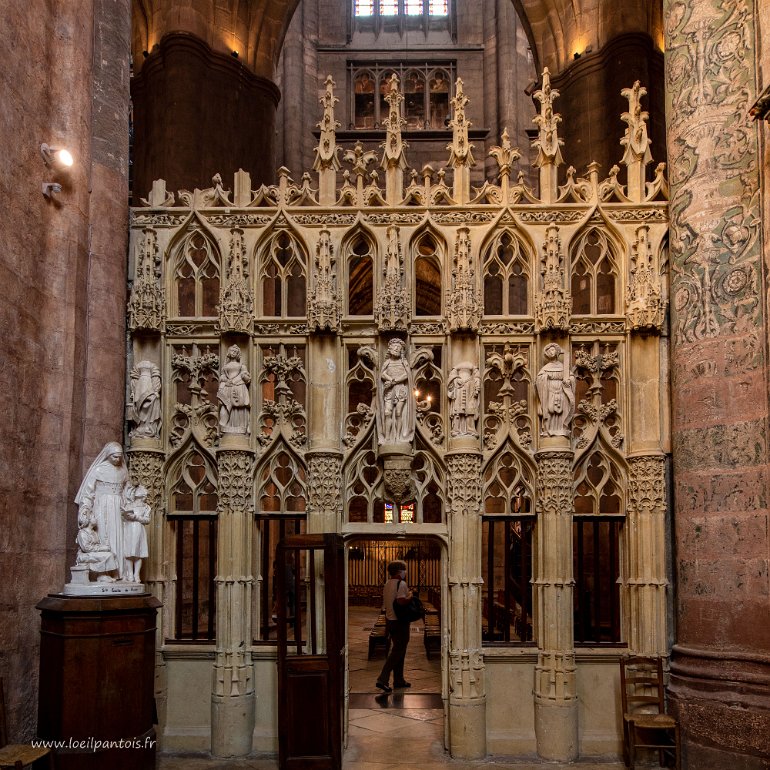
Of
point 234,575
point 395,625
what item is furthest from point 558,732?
point 234,575

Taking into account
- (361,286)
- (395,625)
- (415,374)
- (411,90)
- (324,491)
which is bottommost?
(395,625)

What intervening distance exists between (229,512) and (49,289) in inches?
135

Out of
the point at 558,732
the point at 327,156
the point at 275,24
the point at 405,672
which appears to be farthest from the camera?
the point at 275,24

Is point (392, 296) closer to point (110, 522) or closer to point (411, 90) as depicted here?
point (110, 522)

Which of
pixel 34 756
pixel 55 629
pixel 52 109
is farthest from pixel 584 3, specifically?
pixel 34 756

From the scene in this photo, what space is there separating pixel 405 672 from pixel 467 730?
18.0 ft

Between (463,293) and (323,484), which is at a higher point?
(463,293)

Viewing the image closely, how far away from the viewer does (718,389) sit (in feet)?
32.9

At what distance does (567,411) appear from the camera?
1111 centimetres

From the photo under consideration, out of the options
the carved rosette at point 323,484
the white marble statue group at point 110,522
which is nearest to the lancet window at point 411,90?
the carved rosette at point 323,484

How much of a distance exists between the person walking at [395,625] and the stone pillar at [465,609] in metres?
2.79

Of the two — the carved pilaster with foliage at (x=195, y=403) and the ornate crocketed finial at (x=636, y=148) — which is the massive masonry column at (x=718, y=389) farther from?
the carved pilaster with foliage at (x=195, y=403)

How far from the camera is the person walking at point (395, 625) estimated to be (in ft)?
45.4

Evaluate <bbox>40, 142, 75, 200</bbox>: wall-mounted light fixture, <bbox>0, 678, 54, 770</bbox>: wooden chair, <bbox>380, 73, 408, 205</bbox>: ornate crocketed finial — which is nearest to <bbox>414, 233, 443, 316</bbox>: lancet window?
<bbox>380, 73, 408, 205</bbox>: ornate crocketed finial
